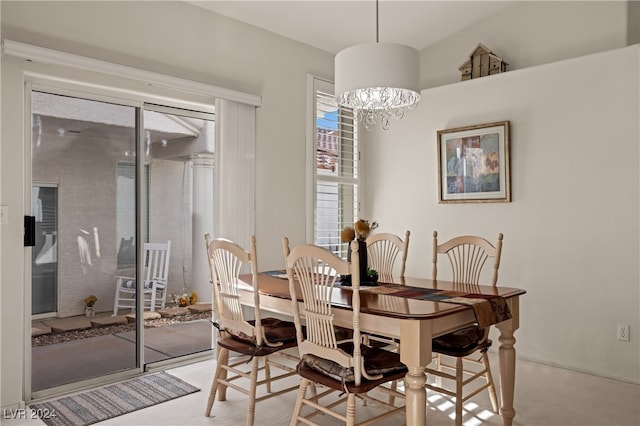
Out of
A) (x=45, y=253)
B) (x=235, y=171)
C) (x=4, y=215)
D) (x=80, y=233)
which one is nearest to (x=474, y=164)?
(x=235, y=171)

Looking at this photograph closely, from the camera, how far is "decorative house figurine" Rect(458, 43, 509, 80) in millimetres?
4344

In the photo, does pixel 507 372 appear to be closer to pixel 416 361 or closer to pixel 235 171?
pixel 416 361

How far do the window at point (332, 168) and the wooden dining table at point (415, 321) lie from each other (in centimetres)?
198

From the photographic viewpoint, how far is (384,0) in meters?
4.16

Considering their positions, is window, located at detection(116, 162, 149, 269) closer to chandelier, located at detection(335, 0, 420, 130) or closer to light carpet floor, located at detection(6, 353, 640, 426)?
light carpet floor, located at detection(6, 353, 640, 426)

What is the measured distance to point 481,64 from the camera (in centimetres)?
445

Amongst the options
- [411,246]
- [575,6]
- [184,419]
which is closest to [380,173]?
[411,246]

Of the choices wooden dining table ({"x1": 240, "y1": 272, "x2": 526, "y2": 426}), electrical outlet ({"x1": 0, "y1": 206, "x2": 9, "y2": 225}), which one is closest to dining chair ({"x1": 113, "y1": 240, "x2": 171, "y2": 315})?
electrical outlet ({"x1": 0, "y1": 206, "x2": 9, "y2": 225})

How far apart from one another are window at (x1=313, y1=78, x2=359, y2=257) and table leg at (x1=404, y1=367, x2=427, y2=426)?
2653mm

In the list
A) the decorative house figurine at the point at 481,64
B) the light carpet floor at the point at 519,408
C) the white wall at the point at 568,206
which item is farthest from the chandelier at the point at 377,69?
the light carpet floor at the point at 519,408

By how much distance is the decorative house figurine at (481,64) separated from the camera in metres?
4.34

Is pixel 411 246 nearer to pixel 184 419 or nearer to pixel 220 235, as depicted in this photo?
pixel 220 235

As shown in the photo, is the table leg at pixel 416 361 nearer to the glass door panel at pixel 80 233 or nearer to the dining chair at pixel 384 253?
the dining chair at pixel 384 253

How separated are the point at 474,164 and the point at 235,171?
209 centimetres
